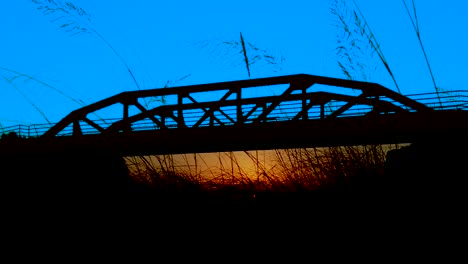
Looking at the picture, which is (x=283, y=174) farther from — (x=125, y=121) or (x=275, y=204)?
(x=125, y=121)

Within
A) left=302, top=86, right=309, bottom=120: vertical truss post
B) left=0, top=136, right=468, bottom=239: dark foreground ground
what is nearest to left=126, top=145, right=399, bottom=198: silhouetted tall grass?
left=0, top=136, right=468, bottom=239: dark foreground ground

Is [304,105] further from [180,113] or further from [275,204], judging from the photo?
[275,204]

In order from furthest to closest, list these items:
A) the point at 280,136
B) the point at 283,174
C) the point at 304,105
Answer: the point at 304,105 → the point at 280,136 → the point at 283,174

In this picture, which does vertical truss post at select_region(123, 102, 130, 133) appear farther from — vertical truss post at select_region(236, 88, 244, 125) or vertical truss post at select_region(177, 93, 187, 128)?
vertical truss post at select_region(236, 88, 244, 125)

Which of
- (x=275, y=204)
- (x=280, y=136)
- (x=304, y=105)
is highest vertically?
(x=304, y=105)

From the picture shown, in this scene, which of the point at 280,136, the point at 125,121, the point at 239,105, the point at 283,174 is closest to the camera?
the point at 283,174

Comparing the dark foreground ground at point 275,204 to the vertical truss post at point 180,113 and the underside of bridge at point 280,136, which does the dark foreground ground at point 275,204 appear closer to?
the underside of bridge at point 280,136

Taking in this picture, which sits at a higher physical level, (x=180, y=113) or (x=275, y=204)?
(x=180, y=113)

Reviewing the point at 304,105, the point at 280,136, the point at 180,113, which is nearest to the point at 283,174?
the point at 280,136

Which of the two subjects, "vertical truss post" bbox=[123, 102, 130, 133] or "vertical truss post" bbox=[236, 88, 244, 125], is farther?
"vertical truss post" bbox=[123, 102, 130, 133]

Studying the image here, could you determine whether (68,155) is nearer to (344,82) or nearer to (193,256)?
(344,82)

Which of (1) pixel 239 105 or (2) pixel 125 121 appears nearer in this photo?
(1) pixel 239 105

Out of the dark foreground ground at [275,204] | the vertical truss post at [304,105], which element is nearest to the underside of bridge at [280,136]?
the dark foreground ground at [275,204]

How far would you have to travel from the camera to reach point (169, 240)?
330 centimetres
